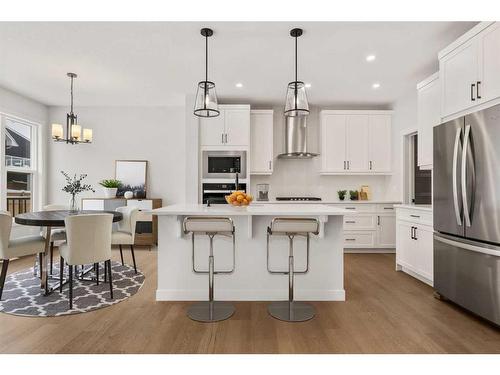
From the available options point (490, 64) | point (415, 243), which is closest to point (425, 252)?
point (415, 243)

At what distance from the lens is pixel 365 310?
2.65 meters

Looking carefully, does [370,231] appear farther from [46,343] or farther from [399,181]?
[46,343]

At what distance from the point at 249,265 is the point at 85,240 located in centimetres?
158

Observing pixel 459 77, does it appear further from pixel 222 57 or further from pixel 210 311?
pixel 210 311

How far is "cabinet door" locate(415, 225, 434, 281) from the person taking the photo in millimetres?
3240

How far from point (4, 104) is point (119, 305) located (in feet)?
13.1

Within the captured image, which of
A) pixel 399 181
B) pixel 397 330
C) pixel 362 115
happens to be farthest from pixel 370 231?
pixel 397 330

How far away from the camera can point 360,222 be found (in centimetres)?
492

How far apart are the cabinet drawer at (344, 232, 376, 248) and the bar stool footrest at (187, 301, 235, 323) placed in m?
2.87

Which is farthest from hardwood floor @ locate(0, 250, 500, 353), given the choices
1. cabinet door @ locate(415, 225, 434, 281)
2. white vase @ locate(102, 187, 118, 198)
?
white vase @ locate(102, 187, 118, 198)

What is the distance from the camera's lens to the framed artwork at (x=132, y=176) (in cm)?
561

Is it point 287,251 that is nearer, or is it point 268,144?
point 287,251

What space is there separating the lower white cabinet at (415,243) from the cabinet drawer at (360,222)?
941 millimetres
